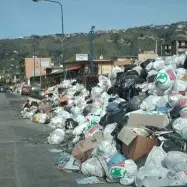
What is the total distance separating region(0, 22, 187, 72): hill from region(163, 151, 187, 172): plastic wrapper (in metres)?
95.7

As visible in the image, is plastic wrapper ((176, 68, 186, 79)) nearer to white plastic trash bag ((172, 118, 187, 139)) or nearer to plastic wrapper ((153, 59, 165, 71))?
plastic wrapper ((153, 59, 165, 71))

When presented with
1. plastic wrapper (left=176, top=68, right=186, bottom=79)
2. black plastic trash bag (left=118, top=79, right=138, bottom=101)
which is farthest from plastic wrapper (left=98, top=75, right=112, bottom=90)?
plastic wrapper (left=176, top=68, right=186, bottom=79)

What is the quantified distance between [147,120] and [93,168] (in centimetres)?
183

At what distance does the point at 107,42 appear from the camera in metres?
122

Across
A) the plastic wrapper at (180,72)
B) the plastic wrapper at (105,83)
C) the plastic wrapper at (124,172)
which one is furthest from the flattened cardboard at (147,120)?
the plastic wrapper at (105,83)

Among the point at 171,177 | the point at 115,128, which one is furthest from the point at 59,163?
the point at 171,177

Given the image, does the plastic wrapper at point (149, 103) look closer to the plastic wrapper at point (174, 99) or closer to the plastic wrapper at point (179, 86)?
the plastic wrapper at point (179, 86)

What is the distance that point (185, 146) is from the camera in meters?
8.10

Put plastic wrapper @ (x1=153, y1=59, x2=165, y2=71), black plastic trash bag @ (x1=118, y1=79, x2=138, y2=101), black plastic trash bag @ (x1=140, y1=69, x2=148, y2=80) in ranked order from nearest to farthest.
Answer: black plastic trash bag @ (x1=118, y1=79, x2=138, y2=101), plastic wrapper @ (x1=153, y1=59, x2=165, y2=71), black plastic trash bag @ (x1=140, y1=69, x2=148, y2=80)

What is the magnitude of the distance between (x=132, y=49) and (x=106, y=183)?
9931cm

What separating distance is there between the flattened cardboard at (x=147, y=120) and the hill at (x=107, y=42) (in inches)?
3677

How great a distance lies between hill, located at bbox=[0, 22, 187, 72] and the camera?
113438 mm

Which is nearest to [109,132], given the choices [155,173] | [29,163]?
[29,163]

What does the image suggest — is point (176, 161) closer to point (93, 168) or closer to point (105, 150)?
point (93, 168)
